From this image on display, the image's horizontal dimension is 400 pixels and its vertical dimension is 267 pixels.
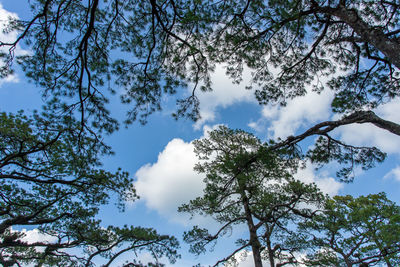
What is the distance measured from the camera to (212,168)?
1148 cm

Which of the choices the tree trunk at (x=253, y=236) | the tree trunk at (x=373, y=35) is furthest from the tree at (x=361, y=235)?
the tree trunk at (x=373, y=35)

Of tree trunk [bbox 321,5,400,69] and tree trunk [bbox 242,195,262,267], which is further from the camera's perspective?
tree trunk [bbox 242,195,262,267]

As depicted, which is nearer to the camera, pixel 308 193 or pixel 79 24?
pixel 79 24

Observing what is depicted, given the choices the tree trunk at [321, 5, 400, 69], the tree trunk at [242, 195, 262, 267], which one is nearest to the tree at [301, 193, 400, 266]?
the tree trunk at [242, 195, 262, 267]

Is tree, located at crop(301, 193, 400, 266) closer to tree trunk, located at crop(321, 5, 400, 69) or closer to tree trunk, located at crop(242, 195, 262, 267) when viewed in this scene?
tree trunk, located at crop(242, 195, 262, 267)

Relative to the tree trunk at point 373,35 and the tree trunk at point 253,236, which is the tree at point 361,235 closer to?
the tree trunk at point 253,236

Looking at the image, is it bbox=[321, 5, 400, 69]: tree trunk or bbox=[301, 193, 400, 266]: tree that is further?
bbox=[301, 193, 400, 266]: tree

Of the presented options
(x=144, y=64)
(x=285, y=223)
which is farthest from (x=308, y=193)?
(x=144, y=64)

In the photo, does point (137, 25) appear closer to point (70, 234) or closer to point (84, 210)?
point (84, 210)

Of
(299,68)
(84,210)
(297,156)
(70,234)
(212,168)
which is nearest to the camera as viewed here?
(297,156)

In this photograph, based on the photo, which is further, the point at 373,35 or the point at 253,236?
the point at 253,236

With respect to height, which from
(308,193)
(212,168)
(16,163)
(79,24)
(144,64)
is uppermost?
(212,168)

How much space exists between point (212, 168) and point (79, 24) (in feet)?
29.0

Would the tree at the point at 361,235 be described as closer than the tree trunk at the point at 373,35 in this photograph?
No
